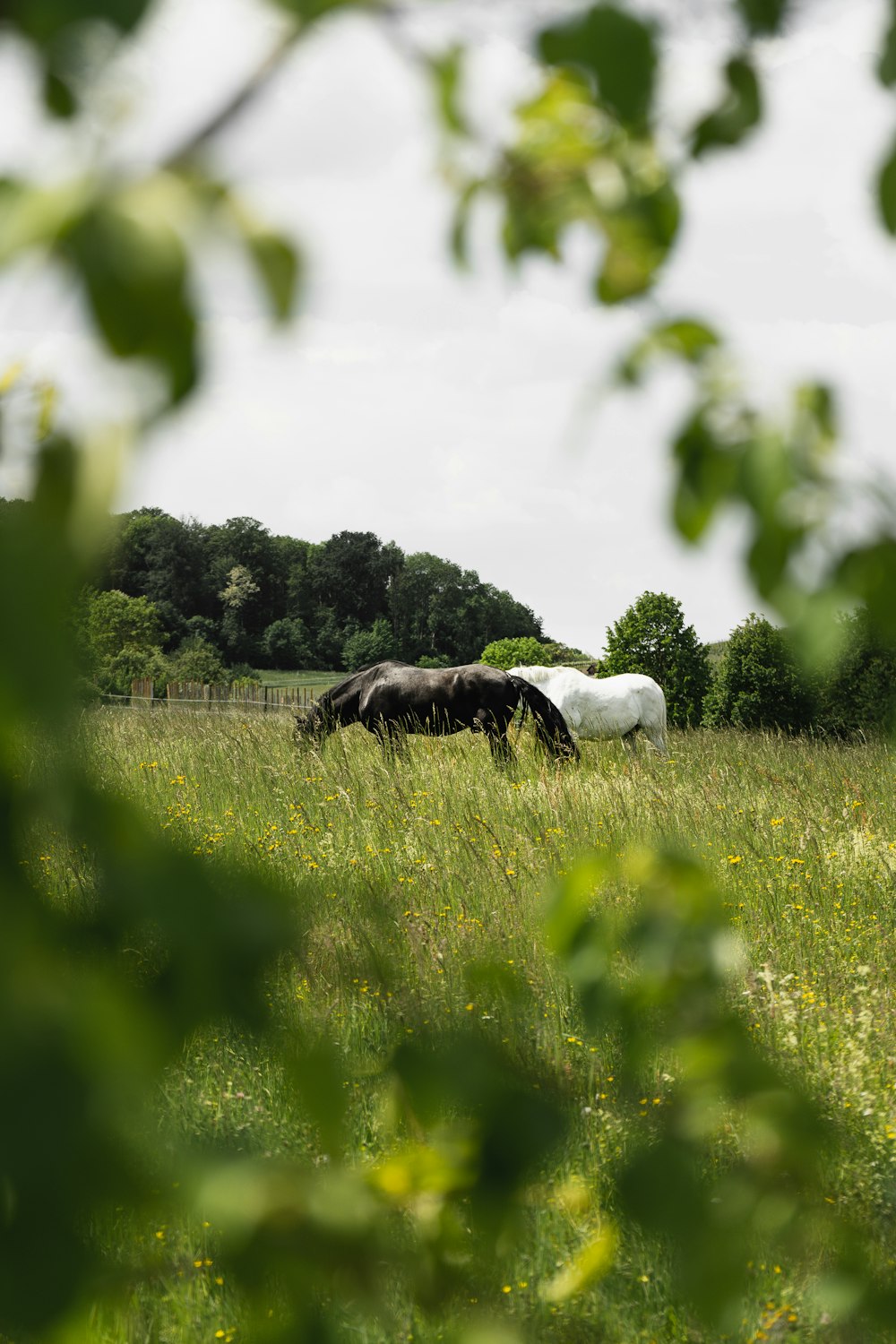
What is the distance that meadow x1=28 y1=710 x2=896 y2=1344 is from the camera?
3.78 ft

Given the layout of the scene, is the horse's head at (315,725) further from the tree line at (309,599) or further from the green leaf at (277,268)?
the tree line at (309,599)

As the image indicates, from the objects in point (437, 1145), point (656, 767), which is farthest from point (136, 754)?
point (437, 1145)

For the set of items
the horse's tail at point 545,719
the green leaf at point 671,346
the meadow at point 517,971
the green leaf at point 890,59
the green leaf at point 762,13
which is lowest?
the meadow at point 517,971

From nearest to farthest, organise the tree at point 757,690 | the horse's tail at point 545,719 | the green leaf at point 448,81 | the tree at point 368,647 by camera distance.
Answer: the green leaf at point 448,81 < the horse's tail at point 545,719 < the tree at point 757,690 < the tree at point 368,647

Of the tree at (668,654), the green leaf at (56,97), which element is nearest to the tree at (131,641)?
the tree at (668,654)

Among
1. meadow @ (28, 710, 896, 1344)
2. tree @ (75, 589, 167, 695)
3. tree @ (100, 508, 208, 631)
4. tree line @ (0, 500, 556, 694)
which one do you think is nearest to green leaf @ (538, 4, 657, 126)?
meadow @ (28, 710, 896, 1344)

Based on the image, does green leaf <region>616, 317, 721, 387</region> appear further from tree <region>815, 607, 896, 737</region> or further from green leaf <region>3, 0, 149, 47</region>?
tree <region>815, 607, 896, 737</region>

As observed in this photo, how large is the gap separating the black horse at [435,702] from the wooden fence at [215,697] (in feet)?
56.2

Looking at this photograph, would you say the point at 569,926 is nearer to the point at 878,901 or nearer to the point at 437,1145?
the point at 437,1145

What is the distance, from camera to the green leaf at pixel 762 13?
0.82 meters

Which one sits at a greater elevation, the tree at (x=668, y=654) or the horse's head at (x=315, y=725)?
the tree at (x=668, y=654)

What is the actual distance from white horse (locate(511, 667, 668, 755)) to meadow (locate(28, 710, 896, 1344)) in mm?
3183

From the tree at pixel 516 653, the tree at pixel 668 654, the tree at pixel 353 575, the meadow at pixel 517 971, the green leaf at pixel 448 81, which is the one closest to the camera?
the green leaf at pixel 448 81

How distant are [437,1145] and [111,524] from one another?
717 millimetres
